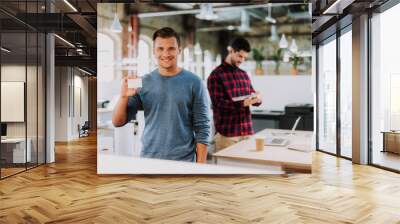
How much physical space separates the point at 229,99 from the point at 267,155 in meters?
0.97

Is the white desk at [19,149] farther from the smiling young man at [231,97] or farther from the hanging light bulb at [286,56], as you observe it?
the hanging light bulb at [286,56]

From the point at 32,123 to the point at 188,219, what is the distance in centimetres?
407

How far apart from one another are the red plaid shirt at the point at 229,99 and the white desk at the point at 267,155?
0.22 m

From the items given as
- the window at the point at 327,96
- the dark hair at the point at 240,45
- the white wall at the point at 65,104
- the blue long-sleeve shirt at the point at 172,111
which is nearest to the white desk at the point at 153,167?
the blue long-sleeve shirt at the point at 172,111

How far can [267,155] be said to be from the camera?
554cm

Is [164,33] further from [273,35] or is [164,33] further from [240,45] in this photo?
[273,35]

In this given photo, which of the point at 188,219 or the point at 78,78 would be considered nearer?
the point at 188,219

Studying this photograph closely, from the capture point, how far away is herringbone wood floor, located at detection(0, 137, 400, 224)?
363cm

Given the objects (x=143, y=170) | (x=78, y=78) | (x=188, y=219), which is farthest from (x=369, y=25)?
(x=78, y=78)

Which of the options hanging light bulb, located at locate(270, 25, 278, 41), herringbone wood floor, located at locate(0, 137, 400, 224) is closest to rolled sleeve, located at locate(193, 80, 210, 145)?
herringbone wood floor, located at locate(0, 137, 400, 224)

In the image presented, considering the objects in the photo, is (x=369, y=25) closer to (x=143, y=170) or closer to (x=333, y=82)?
(x=333, y=82)

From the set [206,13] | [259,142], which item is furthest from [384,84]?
[206,13]

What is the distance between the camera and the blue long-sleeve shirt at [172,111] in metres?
5.38

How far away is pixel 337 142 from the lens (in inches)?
325
